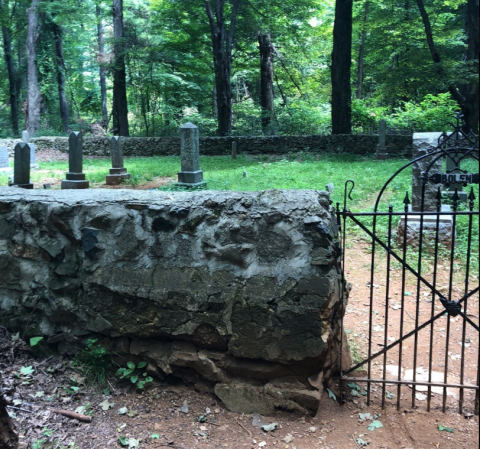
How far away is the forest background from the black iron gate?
25.3 ft

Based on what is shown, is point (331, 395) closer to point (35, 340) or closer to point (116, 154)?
point (35, 340)

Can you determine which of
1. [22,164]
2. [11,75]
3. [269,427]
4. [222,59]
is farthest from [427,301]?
[11,75]

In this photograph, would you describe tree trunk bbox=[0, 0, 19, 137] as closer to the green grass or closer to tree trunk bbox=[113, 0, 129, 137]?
tree trunk bbox=[113, 0, 129, 137]

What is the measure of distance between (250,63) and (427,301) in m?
22.7

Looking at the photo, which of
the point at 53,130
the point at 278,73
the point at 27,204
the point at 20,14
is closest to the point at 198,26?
the point at 278,73

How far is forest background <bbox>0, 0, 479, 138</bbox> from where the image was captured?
17.7 m

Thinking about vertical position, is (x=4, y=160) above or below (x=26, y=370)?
above

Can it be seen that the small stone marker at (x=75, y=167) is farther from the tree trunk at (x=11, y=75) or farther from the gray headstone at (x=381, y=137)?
the tree trunk at (x=11, y=75)

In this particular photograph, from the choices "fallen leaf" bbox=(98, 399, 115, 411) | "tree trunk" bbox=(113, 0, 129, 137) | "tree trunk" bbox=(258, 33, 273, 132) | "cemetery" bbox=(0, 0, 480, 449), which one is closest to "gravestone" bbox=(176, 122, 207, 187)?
"cemetery" bbox=(0, 0, 480, 449)

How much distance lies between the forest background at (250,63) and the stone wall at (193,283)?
10928mm

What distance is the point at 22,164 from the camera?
31.7 feet

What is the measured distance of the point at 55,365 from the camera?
11.1ft

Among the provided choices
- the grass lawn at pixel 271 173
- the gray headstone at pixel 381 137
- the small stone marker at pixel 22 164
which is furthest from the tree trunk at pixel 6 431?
the gray headstone at pixel 381 137

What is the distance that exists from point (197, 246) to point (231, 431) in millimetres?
1227
